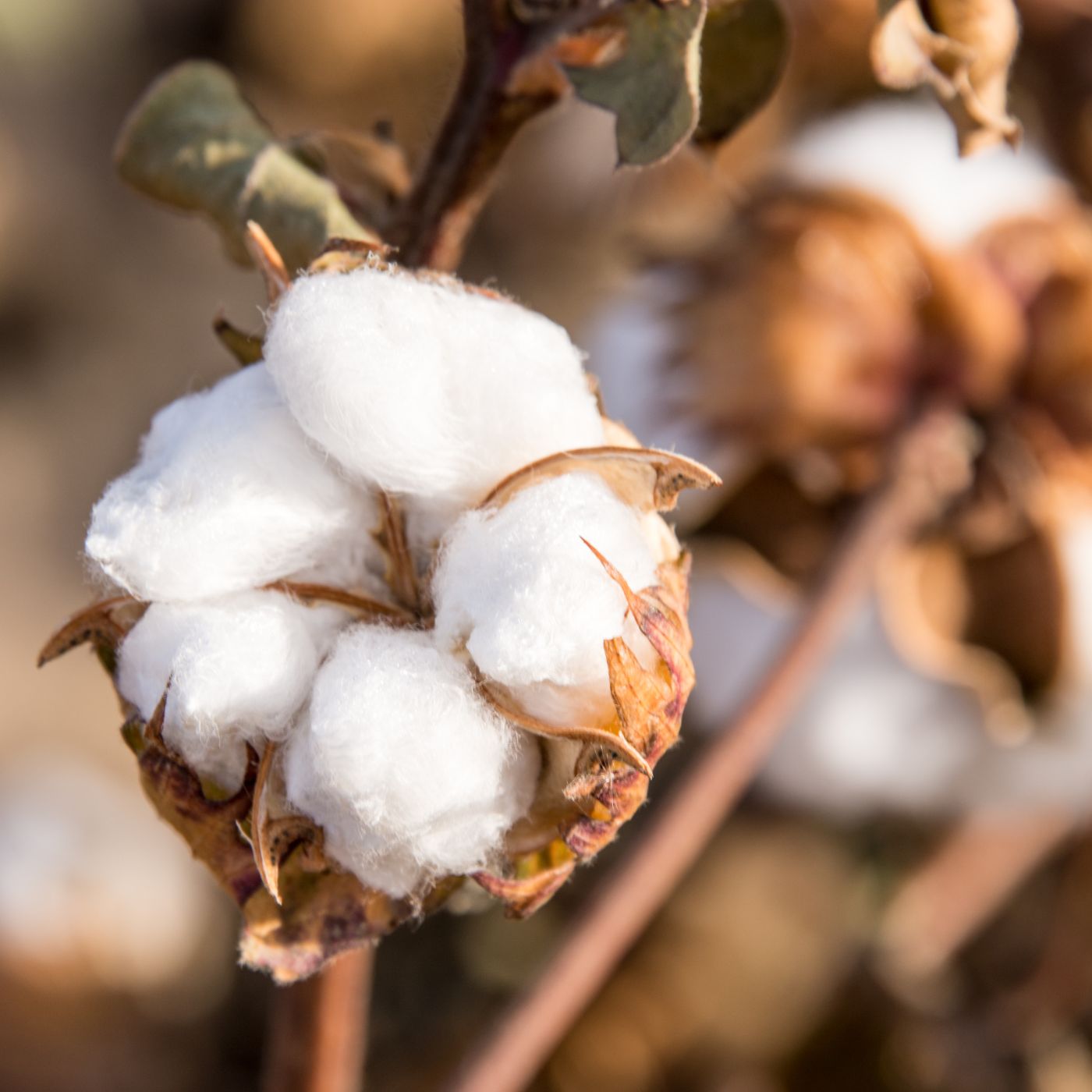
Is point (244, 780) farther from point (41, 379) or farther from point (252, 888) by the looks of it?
point (41, 379)

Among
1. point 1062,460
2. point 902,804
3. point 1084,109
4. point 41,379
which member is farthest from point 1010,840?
point 41,379

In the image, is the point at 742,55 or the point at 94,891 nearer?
the point at 742,55

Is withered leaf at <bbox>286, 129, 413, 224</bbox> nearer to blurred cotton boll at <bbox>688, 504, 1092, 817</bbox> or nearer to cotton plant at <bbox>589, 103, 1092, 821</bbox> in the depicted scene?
cotton plant at <bbox>589, 103, 1092, 821</bbox>

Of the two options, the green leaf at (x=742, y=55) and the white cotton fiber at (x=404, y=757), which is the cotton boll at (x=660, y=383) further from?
the white cotton fiber at (x=404, y=757)

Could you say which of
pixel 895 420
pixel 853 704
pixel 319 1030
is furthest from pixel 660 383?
pixel 319 1030

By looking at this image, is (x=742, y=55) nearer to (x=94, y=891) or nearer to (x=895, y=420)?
(x=895, y=420)

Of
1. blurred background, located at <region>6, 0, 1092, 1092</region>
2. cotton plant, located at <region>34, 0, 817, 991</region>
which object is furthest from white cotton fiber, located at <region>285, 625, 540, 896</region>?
blurred background, located at <region>6, 0, 1092, 1092</region>

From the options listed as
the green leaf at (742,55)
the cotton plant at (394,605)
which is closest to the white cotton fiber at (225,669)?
the cotton plant at (394,605)
